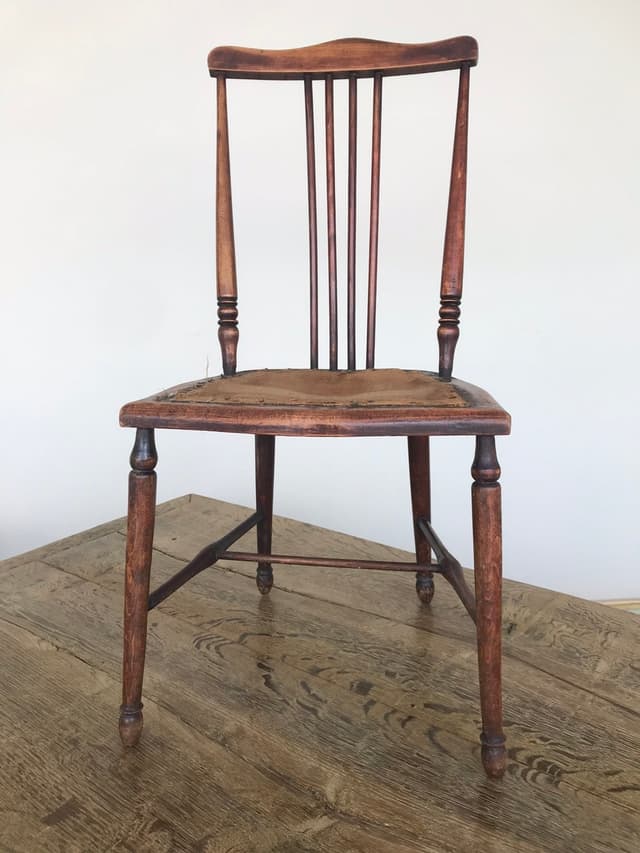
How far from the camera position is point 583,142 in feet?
5.10

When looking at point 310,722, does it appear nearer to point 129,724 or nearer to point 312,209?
point 129,724

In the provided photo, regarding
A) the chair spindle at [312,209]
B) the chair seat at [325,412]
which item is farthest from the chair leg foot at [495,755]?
Answer: the chair spindle at [312,209]

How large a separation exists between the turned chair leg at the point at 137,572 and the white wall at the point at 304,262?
3.26ft

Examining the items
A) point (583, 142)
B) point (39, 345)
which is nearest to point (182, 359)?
point (39, 345)

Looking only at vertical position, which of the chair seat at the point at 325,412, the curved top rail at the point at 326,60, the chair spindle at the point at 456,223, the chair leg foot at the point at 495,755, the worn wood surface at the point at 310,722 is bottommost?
the worn wood surface at the point at 310,722

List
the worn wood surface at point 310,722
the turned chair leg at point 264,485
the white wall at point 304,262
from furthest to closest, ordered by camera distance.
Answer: the white wall at point 304,262 → the turned chair leg at point 264,485 → the worn wood surface at point 310,722

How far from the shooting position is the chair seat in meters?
0.65

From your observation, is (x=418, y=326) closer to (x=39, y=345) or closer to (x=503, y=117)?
(x=503, y=117)

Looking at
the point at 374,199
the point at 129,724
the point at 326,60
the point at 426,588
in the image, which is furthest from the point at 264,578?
the point at 326,60

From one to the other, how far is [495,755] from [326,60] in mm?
971

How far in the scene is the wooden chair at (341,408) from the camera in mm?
661

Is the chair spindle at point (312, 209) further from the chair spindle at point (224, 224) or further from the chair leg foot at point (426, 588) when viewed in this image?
the chair leg foot at point (426, 588)

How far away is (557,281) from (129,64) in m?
1.16

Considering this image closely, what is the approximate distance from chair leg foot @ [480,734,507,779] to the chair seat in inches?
13.0
